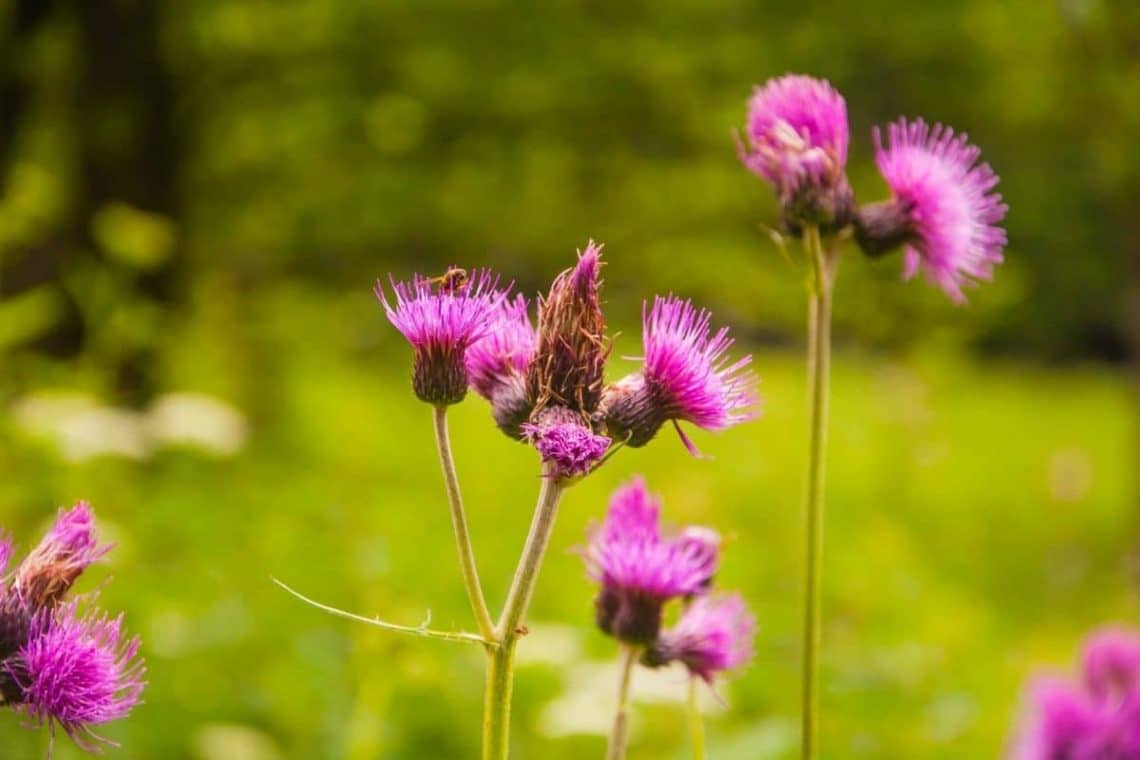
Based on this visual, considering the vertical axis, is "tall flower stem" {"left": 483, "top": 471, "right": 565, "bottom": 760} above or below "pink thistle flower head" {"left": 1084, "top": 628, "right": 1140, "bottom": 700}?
below

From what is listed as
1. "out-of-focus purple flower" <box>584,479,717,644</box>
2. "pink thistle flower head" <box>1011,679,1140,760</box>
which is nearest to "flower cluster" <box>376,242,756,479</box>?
"out-of-focus purple flower" <box>584,479,717,644</box>

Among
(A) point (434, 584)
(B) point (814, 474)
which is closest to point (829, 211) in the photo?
(B) point (814, 474)

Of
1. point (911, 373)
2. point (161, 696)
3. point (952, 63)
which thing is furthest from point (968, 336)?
point (952, 63)

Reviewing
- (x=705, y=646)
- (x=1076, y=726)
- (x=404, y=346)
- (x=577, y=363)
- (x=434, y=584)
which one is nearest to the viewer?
(x=577, y=363)

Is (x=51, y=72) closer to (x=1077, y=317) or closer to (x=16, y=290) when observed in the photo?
(x=16, y=290)

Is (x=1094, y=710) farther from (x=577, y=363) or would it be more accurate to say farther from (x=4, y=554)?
(x=4, y=554)

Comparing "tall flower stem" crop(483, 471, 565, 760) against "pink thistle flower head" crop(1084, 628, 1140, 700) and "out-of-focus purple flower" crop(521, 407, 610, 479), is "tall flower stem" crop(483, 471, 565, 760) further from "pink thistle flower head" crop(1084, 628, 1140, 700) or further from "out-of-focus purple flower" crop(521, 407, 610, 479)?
"pink thistle flower head" crop(1084, 628, 1140, 700)
